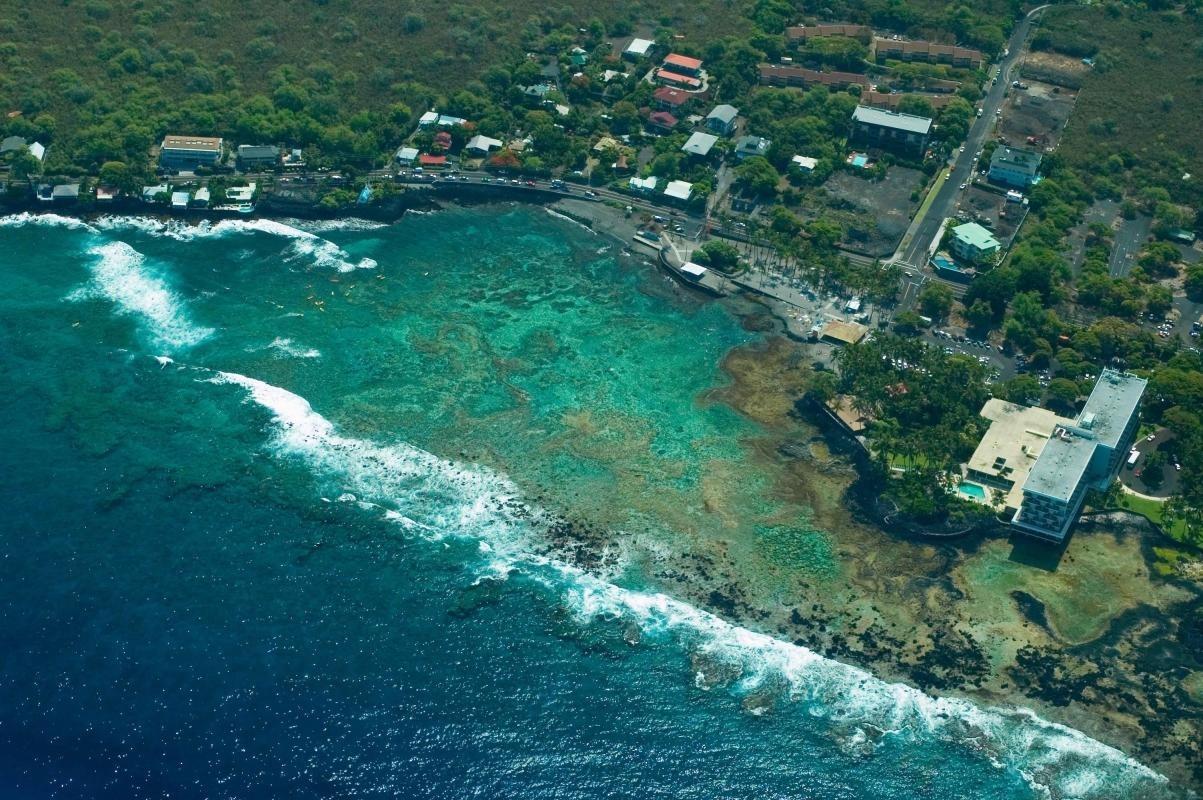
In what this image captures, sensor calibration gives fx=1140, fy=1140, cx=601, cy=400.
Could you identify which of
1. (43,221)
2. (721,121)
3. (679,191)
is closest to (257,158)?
(43,221)

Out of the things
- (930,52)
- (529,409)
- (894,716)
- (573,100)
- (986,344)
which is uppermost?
(930,52)

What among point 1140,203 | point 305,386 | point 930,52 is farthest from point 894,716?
point 930,52

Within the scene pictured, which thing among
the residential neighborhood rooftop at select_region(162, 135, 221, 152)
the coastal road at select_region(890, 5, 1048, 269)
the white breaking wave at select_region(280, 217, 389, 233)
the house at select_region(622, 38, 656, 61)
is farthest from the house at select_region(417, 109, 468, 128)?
the coastal road at select_region(890, 5, 1048, 269)

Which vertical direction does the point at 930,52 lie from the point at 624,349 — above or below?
above

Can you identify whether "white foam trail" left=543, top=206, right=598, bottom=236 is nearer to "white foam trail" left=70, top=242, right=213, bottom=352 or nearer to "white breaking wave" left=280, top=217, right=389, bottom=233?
"white breaking wave" left=280, top=217, right=389, bottom=233

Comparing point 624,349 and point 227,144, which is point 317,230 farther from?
point 624,349

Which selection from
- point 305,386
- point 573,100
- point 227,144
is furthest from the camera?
point 573,100
